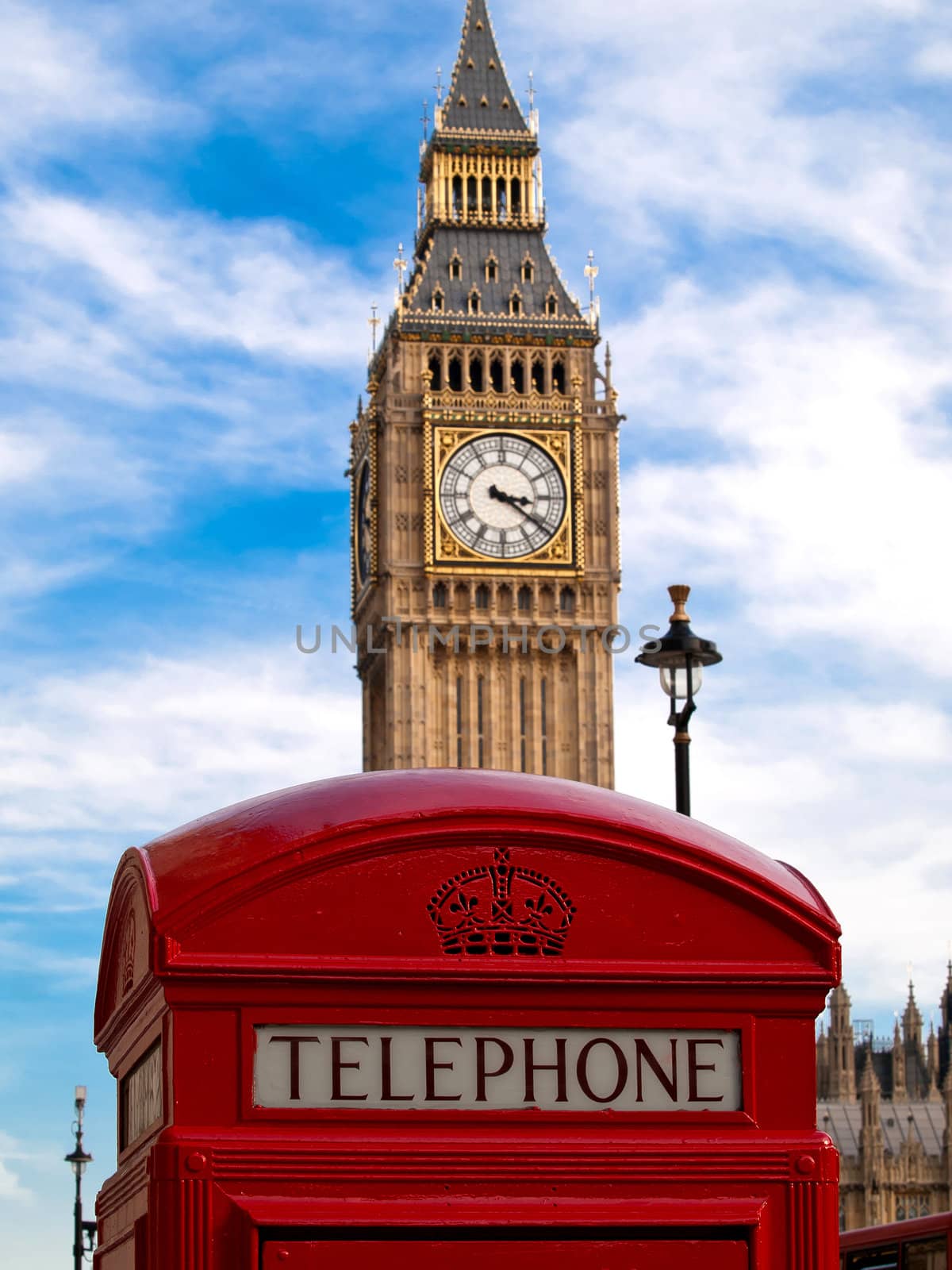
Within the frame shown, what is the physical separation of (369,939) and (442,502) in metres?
59.9

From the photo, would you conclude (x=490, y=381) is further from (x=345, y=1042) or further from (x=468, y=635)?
(x=345, y=1042)

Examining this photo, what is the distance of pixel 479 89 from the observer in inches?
2756

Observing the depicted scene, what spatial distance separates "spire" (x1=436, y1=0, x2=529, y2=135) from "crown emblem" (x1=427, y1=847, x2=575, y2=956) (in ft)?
216

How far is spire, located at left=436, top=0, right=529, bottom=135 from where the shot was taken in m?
68.9

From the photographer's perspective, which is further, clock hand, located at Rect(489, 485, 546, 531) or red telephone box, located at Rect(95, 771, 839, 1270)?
Answer: clock hand, located at Rect(489, 485, 546, 531)

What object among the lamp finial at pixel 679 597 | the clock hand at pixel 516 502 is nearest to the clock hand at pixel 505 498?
the clock hand at pixel 516 502

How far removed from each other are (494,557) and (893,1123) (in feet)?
105

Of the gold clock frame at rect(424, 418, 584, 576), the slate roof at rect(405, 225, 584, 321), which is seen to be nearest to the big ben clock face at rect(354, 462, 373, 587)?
the gold clock frame at rect(424, 418, 584, 576)

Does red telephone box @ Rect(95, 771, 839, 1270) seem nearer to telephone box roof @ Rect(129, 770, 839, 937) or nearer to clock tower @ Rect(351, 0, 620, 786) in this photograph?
telephone box roof @ Rect(129, 770, 839, 937)

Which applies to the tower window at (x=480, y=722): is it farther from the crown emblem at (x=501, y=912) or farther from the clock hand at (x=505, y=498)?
the crown emblem at (x=501, y=912)

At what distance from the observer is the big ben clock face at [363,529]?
65.0 m

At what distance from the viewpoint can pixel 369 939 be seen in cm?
392

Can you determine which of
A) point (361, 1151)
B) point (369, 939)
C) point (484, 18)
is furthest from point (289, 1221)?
point (484, 18)

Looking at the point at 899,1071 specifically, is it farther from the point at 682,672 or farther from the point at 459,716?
the point at 682,672
